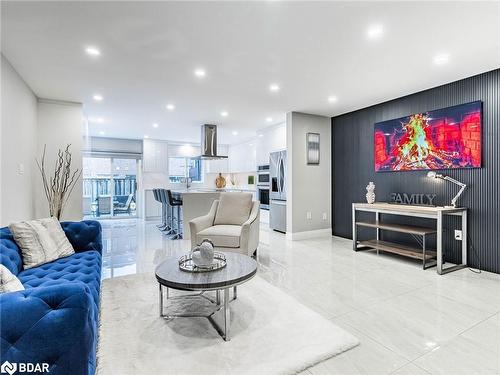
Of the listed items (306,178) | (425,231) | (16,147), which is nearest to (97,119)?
(16,147)

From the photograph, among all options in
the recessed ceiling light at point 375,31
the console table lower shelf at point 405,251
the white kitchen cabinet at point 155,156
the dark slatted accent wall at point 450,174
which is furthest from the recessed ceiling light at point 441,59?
the white kitchen cabinet at point 155,156

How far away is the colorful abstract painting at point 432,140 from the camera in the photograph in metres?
3.44

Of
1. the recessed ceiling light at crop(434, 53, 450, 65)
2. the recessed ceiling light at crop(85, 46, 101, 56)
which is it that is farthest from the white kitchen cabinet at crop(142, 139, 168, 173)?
the recessed ceiling light at crop(434, 53, 450, 65)

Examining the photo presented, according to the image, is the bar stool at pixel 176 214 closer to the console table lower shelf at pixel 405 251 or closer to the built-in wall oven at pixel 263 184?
the built-in wall oven at pixel 263 184

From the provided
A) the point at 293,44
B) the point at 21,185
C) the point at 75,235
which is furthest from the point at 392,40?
the point at 21,185

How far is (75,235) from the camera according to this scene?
2746mm

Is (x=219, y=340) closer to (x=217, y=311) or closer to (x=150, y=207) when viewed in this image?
(x=217, y=311)

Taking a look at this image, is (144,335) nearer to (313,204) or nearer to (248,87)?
(248,87)

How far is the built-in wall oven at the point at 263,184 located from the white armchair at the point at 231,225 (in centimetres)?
259

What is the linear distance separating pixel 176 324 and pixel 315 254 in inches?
107

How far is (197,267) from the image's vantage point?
2.11 m

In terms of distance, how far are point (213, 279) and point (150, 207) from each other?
721 centimetres

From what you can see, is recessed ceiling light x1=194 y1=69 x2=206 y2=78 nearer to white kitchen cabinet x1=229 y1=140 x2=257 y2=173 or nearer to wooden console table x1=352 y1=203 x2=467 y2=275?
wooden console table x1=352 y1=203 x2=467 y2=275

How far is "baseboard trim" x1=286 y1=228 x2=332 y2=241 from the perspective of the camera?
527 centimetres
